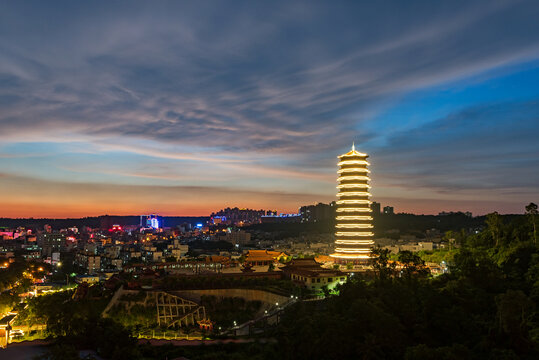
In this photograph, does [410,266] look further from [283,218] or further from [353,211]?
[283,218]

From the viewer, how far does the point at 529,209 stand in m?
29.5

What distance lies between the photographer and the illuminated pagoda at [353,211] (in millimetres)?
41219

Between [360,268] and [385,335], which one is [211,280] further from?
[385,335]

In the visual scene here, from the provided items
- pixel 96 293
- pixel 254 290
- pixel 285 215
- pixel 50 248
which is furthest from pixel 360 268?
pixel 285 215

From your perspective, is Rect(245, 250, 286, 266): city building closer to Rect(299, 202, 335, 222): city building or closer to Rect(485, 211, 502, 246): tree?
Rect(485, 211, 502, 246): tree

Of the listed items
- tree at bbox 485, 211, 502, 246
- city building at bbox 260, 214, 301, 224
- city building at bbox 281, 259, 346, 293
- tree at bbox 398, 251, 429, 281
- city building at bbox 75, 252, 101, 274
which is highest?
city building at bbox 260, 214, 301, 224

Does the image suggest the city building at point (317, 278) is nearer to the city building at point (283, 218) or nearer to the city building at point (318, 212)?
the city building at point (318, 212)

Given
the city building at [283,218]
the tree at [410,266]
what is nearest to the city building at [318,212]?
the city building at [283,218]

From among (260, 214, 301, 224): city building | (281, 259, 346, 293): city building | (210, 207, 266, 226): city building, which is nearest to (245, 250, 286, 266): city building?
(281, 259, 346, 293): city building

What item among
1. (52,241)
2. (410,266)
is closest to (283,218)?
(52,241)

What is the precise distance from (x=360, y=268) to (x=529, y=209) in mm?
13443

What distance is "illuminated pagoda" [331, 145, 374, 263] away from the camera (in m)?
41.2

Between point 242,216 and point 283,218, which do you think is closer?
point 283,218

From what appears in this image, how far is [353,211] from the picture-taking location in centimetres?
4153
